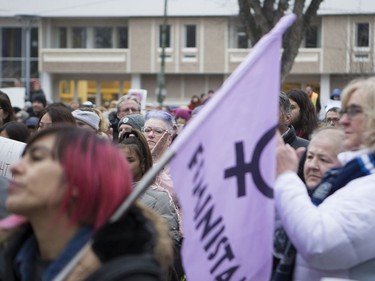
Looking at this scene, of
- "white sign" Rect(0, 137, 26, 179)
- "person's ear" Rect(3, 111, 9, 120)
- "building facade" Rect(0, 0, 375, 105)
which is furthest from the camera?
"building facade" Rect(0, 0, 375, 105)

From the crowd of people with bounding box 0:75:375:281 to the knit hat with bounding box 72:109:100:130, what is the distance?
12.4 ft

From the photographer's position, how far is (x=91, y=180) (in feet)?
8.73

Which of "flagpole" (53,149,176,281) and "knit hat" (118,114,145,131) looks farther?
"knit hat" (118,114,145,131)

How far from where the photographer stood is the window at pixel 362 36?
144ft

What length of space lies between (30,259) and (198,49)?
4487 cm

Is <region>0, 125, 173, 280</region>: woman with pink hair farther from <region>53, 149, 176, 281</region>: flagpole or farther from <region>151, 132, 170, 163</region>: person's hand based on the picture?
<region>151, 132, 170, 163</region>: person's hand

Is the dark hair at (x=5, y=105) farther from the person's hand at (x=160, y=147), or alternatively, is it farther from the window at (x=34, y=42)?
the window at (x=34, y=42)

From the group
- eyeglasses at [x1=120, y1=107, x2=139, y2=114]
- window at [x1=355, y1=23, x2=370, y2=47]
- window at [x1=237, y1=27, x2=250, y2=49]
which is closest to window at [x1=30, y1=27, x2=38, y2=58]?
window at [x1=237, y1=27, x2=250, y2=49]

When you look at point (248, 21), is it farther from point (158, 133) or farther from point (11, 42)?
point (11, 42)

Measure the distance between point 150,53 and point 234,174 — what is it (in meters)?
45.1

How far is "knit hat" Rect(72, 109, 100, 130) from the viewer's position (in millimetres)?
7555

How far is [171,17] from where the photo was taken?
47531 millimetres

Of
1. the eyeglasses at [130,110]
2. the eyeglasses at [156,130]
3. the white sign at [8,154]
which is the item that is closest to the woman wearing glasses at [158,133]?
the eyeglasses at [156,130]

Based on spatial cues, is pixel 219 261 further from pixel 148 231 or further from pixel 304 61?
pixel 304 61
